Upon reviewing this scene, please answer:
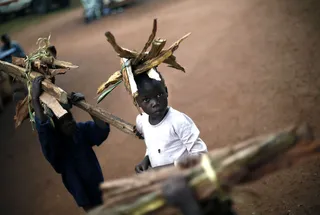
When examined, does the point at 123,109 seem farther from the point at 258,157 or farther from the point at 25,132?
the point at 258,157

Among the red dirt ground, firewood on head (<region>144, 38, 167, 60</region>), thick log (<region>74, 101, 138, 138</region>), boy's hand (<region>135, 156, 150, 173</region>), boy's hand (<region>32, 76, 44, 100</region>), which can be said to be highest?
firewood on head (<region>144, 38, 167, 60</region>)

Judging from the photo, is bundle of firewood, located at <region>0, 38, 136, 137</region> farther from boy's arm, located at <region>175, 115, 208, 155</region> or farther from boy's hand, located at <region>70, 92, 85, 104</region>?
boy's arm, located at <region>175, 115, 208, 155</region>

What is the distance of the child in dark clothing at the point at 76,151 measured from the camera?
2.91 m

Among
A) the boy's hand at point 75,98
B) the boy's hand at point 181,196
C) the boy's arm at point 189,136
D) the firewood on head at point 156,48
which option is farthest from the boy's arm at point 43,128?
the boy's hand at point 181,196

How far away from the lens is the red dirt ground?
180 inches

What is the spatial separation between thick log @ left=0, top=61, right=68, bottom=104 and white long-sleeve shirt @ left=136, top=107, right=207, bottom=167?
65 cm

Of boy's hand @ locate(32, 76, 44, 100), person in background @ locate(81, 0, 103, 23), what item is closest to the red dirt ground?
boy's hand @ locate(32, 76, 44, 100)

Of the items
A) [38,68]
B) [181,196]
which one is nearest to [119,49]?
[38,68]

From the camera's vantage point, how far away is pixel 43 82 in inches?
112

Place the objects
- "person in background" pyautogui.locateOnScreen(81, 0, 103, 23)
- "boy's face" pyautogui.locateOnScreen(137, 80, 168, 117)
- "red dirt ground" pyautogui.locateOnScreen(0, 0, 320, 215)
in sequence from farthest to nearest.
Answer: "person in background" pyautogui.locateOnScreen(81, 0, 103, 23) < "red dirt ground" pyautogui.locateOnScreen(0, 0, 320, 215) < "boy's face" pyautogui.locateOnScreen(137, 80, 168, 117)

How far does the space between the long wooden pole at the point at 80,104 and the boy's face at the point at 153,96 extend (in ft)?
1.32

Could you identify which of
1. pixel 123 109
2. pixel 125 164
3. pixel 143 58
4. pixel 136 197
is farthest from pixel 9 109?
pixel 136 197

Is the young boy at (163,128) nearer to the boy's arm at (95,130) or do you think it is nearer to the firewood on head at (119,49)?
the firewood on head at (119,49)

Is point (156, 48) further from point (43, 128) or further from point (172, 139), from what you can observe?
point (43, 128)
